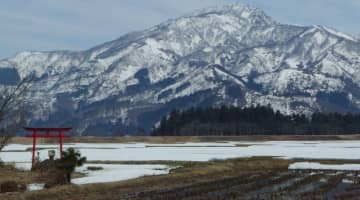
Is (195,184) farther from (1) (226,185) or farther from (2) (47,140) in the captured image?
(2) (47,140)

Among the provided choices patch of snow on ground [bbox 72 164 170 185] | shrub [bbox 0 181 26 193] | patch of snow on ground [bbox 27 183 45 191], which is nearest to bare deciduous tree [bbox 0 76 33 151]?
patch of snow on ground [bbox 27 183 45 191]

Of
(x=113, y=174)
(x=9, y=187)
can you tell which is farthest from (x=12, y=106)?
(x=113, y=174)

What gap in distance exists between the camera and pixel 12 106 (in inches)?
1596

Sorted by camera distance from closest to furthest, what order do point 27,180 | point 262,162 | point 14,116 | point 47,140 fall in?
1. point 27,180
2. point 14,116
3. point 262,162
4. point 47,140

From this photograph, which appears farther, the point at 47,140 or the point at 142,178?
the point at 47,140

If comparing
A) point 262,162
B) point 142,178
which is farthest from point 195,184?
point 262,162

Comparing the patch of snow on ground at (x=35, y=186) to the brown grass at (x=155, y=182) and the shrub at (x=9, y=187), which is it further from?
the brown grass at (x=155, y=182)

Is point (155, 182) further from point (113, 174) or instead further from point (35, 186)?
point (35, 186)

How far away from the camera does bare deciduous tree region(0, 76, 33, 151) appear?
38.5m

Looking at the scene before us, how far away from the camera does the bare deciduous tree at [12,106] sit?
126 feet

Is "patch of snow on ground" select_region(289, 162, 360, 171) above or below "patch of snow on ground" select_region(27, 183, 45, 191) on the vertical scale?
above

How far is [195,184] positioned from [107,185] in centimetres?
594

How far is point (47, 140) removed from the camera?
13838 cm

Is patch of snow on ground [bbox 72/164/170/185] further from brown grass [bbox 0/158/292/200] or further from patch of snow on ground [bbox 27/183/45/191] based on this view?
patch of snow on ground [bbox 27/183/45/191]
